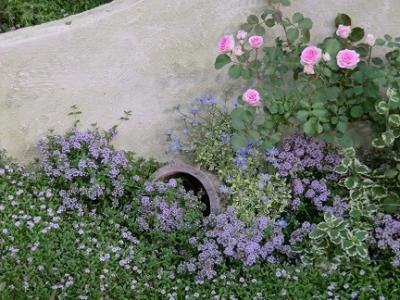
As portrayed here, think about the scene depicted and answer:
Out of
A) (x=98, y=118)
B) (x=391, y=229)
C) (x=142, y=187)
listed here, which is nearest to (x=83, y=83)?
(x=98, y=118)

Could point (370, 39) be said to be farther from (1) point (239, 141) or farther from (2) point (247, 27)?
(1) point (239, 141)

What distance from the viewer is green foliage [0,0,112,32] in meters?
4.61

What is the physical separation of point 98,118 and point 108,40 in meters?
0.47

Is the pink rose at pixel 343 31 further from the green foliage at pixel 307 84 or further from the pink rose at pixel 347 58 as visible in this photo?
the pink rose at pixel 347 58

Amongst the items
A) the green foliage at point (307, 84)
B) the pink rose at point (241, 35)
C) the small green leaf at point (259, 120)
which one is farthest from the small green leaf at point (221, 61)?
the small green leaf at point (259, 120)

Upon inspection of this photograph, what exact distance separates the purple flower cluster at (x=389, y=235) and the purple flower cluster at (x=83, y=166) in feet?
4.63

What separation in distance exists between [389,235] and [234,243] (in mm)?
803

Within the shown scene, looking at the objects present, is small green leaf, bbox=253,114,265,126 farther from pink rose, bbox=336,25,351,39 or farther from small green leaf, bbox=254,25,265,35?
pink rose, bbox=336,25,351,39

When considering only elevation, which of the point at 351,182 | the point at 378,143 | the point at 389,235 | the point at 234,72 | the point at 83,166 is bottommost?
the point at 389,235

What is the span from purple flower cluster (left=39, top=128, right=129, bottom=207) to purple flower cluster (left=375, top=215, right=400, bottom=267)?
1.41m

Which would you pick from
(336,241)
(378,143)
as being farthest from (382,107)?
(336,241)

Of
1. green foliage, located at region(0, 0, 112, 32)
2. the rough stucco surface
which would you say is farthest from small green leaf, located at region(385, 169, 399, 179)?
green foliage, located at region(0, 0, 112, 32)

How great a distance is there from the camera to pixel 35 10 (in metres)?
4.67

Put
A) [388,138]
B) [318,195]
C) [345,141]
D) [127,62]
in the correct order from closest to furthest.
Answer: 1. [388,138]
2. [345,141]
3. [318,195]
4. [127,62]
